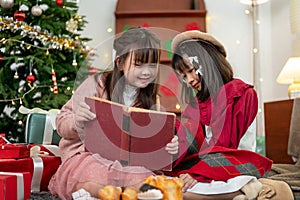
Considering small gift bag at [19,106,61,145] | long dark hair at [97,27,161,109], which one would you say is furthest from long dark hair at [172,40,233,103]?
small gift bag at [19,106,61,145]

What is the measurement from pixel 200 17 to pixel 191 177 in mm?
2218

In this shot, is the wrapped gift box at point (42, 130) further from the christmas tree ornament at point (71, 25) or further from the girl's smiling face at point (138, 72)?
the girl's smiling face at point (138, 72)

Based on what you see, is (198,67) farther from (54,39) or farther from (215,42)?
(54,39)

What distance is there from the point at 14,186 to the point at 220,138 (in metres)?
0.49

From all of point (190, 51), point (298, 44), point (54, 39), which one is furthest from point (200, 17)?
point (190, 51)

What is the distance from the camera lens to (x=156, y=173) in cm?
87

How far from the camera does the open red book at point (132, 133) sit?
0.84 metres

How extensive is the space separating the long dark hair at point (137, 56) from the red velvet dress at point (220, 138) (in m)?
0.10

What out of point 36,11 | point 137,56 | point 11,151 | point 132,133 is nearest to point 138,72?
point 137,56

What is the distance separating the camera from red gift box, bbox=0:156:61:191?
1179mm

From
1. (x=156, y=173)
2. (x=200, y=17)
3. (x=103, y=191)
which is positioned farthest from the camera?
(x=200, y=17)

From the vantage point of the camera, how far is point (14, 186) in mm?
959

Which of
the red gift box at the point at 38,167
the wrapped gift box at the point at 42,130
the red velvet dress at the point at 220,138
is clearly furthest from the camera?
the wrapped gift box at the point at 42,130

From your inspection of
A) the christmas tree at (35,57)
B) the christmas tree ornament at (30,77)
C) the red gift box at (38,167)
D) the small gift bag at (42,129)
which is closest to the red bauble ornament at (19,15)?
the christmas tree at (35,57)
